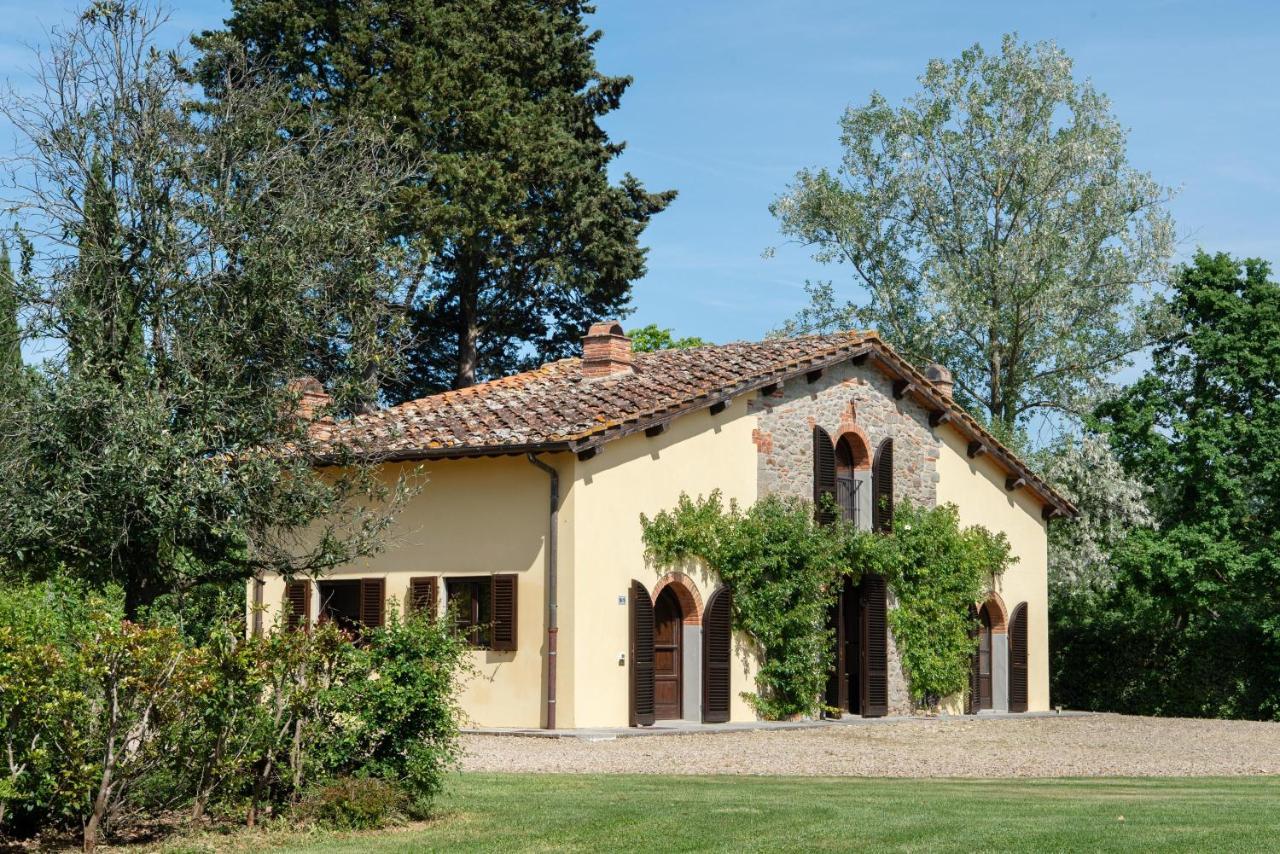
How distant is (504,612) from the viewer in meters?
21.3

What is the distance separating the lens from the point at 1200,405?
3133 cm

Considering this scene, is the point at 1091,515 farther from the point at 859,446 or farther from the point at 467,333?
the point at 467,333

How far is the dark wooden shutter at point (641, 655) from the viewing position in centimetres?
2138

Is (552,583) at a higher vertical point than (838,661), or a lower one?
higher

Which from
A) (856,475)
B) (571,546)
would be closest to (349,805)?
(571,546)

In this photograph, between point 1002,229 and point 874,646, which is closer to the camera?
point 874,646

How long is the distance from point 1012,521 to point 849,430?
503 centimetres

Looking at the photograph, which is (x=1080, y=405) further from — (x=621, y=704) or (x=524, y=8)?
(x=621, y=704)

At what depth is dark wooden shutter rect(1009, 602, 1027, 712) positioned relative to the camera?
2850 centimetres

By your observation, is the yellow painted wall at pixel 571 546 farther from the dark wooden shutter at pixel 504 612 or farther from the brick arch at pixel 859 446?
the brick arch at pixel 859 446

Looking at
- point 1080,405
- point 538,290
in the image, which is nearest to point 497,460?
point 538,290

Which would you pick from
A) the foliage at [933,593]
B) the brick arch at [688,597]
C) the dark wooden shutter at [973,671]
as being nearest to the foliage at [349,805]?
the brick arch at [688,597]

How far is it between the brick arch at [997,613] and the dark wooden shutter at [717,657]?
23.6ft

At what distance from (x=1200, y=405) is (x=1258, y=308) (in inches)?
84.9
